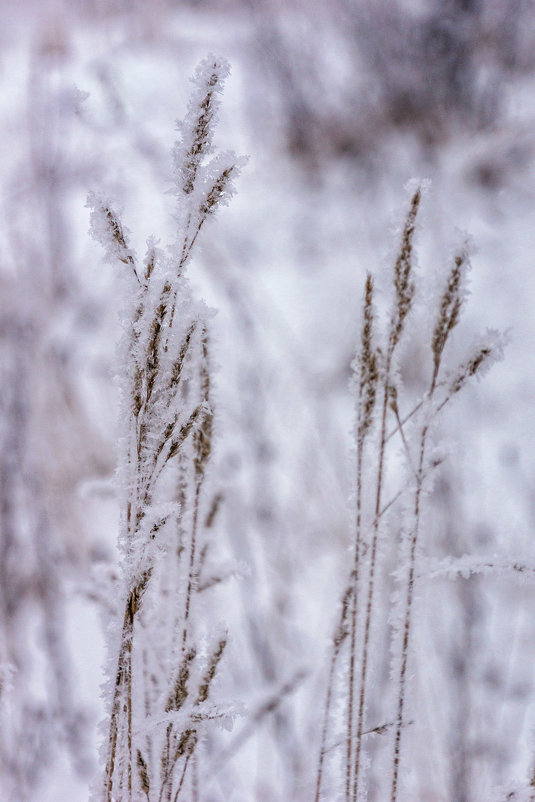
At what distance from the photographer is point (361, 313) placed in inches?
24.0

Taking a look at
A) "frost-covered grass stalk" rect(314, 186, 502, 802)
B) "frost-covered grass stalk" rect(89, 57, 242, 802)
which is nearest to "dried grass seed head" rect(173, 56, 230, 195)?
"frost-covered grass stalk" rect(89, 57, 242, 802)

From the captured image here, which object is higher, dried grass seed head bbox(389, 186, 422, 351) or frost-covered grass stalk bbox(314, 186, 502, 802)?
dried grass seed head bbox(389, 186, 422, 351)

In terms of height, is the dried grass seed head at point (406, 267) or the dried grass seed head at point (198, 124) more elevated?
the dried grass seed head at point (198, 124)

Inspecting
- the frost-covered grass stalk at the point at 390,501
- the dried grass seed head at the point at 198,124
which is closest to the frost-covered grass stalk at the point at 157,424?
the dried grass seed head at the point at 198,124

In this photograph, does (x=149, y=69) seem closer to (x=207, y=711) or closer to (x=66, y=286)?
(x=66, y=286)

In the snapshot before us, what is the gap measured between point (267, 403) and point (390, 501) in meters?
1.63

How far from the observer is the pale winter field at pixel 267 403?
55cm

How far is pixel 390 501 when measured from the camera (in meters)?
0.62

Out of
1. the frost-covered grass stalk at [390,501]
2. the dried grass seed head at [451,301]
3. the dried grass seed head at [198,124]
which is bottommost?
the frost-covered grass stalk at [390,501]

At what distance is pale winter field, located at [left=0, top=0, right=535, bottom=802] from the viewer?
55cm

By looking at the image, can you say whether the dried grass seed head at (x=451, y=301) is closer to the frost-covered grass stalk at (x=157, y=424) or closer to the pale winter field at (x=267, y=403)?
the pale winter field at (x=267, y=403)

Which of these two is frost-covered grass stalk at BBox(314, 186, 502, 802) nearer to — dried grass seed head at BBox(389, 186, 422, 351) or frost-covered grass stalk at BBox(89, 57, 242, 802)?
dried grass seed head at BBox(389, 186, 422, 351)

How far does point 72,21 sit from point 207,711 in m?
3.37

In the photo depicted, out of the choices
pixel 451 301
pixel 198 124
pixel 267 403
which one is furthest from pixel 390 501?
pixel 267 403
